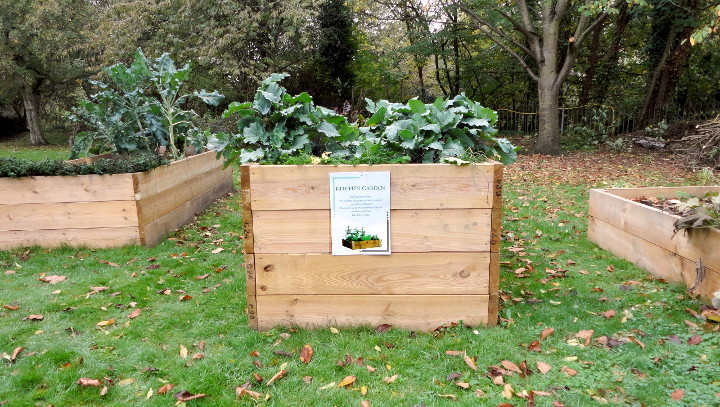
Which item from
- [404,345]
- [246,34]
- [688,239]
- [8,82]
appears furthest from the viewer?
[8,82]

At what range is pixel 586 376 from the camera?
7.58 feet

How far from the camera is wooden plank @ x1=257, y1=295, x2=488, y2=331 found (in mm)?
2822

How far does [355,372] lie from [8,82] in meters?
20.2

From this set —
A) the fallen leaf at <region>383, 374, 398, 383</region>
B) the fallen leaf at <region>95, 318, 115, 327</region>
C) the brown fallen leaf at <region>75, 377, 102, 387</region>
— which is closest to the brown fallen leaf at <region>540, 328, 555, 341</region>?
the fallen leaf at <region>383, 374, 398, 383</region>

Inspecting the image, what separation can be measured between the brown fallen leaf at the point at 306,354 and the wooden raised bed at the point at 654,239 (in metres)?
2.56

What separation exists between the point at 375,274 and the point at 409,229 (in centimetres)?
34

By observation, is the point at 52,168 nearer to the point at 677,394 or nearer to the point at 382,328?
the point at 382,328

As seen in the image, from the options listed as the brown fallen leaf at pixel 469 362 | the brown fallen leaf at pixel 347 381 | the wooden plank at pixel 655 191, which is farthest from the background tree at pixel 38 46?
the brown fallen leaf at pixel 469 362

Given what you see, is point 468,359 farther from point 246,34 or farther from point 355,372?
point 246,34

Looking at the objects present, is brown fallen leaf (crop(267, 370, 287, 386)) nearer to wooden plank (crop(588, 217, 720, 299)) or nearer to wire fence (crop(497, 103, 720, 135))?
wooden plank (crop(588, 217, 720, 299))

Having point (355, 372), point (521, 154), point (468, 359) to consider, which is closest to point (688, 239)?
point (468, 359)

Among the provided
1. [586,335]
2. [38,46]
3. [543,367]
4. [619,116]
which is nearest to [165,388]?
[543,367]

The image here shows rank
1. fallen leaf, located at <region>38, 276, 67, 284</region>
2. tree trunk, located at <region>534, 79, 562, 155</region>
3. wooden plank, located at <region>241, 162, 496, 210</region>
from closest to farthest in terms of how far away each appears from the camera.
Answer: wooden plank, located at <region>241, 162, 496, 210</region>, fallen leaf, located at <region>38, 276, 67, 284</region>, tree trunk, located at <region>534, 79, 562, 155</region>

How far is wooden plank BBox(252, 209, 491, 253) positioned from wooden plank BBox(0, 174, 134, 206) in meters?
2.38
